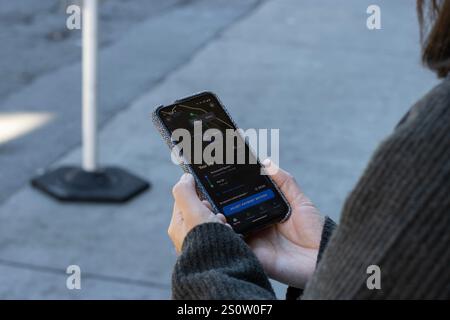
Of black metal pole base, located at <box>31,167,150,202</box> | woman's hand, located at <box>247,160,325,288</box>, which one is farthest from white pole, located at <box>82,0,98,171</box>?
woman's hand, located at <box>247,160,325,288</box>

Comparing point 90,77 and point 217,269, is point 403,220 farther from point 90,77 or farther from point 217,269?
point 90,77

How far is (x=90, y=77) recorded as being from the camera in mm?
4457

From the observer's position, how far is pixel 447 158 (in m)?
0.99

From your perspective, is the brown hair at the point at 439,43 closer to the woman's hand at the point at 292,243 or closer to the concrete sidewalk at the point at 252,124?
the woman's hand at the point at 292,243

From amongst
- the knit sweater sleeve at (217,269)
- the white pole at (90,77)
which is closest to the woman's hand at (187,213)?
the knit sweater sleeve at (217,269)

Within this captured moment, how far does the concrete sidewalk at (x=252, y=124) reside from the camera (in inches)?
158

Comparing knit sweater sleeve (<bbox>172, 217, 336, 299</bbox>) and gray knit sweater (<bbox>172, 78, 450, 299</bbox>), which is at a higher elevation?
gray knit sweater (<bbox>172, 78, 450, 299</bbox>)

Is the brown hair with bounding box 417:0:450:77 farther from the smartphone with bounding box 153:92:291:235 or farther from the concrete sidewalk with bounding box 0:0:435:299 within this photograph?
the concrete sidewalk with bounding box 0:0:435:299

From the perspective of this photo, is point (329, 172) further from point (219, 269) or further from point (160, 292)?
point (219, 269)

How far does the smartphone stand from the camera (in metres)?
1.74

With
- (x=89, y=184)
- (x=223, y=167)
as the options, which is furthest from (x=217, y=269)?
(x=89, y=184)

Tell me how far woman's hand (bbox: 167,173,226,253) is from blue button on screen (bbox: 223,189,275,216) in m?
0.08

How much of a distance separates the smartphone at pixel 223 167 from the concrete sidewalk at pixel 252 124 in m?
2.05
